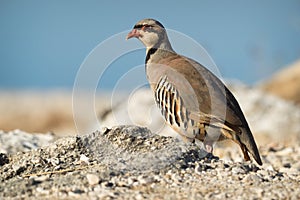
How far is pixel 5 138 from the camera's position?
7652mm

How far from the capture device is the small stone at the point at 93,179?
4.30 m

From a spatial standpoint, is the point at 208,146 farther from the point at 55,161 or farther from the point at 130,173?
the point at 55,161

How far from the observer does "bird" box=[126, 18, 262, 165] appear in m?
5.54

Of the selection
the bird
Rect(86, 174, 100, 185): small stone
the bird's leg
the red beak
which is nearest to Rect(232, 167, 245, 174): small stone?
the bird

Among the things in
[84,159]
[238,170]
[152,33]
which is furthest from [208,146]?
[152,33]

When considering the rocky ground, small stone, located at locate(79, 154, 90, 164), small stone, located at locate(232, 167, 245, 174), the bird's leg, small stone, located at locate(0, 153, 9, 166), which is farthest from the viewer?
the bird's leg

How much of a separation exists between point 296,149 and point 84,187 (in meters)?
4.68

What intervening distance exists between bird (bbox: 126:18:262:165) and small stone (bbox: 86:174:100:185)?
145 cm

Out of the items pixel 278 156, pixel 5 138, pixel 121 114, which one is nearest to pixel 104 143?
pixel 5 138

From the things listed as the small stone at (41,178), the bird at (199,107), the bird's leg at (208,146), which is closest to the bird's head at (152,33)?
the bird at (199,107)

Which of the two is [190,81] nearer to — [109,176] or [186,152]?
[186,152]

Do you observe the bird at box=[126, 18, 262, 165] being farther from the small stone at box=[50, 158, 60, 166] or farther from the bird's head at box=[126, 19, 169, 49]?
the small stone at box=[50, 158, 60, 166]

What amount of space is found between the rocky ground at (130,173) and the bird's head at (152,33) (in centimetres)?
142

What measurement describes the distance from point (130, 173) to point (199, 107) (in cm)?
131
